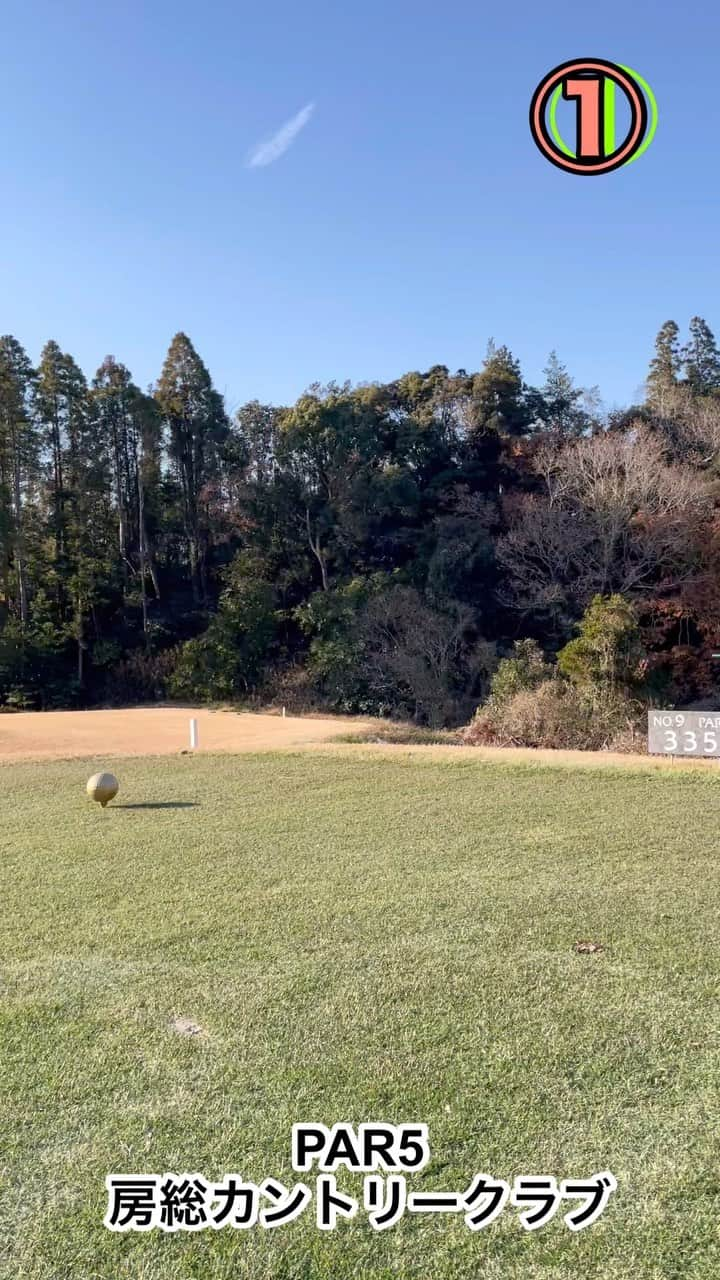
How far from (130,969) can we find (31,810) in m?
4.14

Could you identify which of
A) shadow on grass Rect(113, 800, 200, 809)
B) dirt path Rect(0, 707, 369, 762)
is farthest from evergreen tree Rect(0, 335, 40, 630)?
shadow on grass Rect(113, 800, 200, 809)

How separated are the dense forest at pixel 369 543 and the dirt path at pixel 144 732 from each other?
2.76 meters

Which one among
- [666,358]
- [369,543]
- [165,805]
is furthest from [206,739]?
[666,358]

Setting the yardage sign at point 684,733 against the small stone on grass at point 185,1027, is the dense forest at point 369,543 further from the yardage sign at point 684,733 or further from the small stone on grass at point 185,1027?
the small stone on grass at point 185,1027

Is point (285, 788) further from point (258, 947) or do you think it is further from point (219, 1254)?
point (219, 1254)

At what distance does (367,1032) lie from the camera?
2789 millimetres

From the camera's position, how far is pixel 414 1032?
278 cm

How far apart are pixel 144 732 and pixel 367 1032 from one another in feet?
40.9

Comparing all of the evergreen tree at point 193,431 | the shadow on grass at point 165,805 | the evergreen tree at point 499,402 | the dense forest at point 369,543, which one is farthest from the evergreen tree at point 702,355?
the shadow on grass at point 165,805

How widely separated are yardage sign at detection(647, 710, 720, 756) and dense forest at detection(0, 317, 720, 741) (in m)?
2.24

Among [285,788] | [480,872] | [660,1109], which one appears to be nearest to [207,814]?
[285,788]

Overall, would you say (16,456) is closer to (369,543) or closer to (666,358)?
(369,543)

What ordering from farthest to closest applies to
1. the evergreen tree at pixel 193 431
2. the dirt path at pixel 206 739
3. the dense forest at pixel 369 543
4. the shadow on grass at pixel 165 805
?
the evergreen tree at pixel 193 431, the dense forest at pixel 369 543, the dirt path at pixel 206 739, the shadow on grass at pixel 165 805

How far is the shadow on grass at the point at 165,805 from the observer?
7.09 meters
